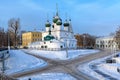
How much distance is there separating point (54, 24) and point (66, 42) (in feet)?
31.4

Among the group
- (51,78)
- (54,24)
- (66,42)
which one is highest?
(54,24)

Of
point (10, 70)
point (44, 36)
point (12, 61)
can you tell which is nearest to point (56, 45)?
point (44, 36)

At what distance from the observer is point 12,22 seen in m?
91.1

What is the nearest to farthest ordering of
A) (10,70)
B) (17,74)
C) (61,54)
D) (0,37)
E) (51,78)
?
(51,78) → (17,74) → (10,70) → (61,54) → (0,37)

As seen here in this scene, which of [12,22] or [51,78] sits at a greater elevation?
[12,22]

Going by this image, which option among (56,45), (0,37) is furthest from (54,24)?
(0,37)

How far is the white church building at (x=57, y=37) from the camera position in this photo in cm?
8175

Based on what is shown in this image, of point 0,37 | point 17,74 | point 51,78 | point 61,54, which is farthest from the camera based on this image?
point 0,37

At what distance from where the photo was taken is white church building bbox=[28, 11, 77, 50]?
81.8 meters

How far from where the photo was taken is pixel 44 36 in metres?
90.4

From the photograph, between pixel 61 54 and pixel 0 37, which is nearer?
pixel 61 54

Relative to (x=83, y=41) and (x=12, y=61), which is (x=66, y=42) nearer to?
(x=12, y=61)

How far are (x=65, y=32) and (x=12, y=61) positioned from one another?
4118 cm

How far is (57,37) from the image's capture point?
86.1 m
